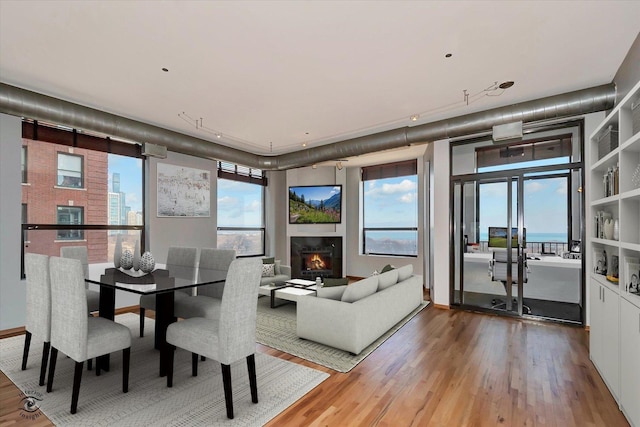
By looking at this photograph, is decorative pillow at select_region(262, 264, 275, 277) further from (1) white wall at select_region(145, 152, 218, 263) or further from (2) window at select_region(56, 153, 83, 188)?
(2) window at select_region(56, 153, 83, 188)

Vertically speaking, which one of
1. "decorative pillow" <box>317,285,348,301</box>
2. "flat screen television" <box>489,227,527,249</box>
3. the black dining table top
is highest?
"flat screen television" <box>489,227,527,249</box>

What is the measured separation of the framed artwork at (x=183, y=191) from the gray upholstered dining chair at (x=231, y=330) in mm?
3585

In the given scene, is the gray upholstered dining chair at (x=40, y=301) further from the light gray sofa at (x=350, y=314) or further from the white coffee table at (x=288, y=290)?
the white coffee table at (x=288, y=290)

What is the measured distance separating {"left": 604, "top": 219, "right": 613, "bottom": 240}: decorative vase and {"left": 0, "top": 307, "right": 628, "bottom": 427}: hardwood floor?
1.27 meters

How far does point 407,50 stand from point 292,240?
5.44 m

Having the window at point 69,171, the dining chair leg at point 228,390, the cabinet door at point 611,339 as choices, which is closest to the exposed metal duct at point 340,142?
the window at point 69,171

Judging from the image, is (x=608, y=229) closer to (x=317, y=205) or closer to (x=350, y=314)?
(x=350, y=314)

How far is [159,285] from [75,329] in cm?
61

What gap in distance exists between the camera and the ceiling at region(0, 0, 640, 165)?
2.35 m

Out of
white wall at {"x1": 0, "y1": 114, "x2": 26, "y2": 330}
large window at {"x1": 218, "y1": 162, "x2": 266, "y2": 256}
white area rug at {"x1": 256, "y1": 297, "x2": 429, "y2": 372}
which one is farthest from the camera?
large window at {"x1": 218, "y1": 162, "x2": 266, "y2": 256}

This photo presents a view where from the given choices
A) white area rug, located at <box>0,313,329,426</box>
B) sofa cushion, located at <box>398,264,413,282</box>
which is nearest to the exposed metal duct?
sofa cushion, located at <box>398,264,413,282</box>

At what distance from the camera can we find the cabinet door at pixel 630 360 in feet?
6.69

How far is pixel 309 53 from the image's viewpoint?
2.92m

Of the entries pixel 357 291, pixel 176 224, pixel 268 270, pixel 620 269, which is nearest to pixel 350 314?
pixel 357 291
